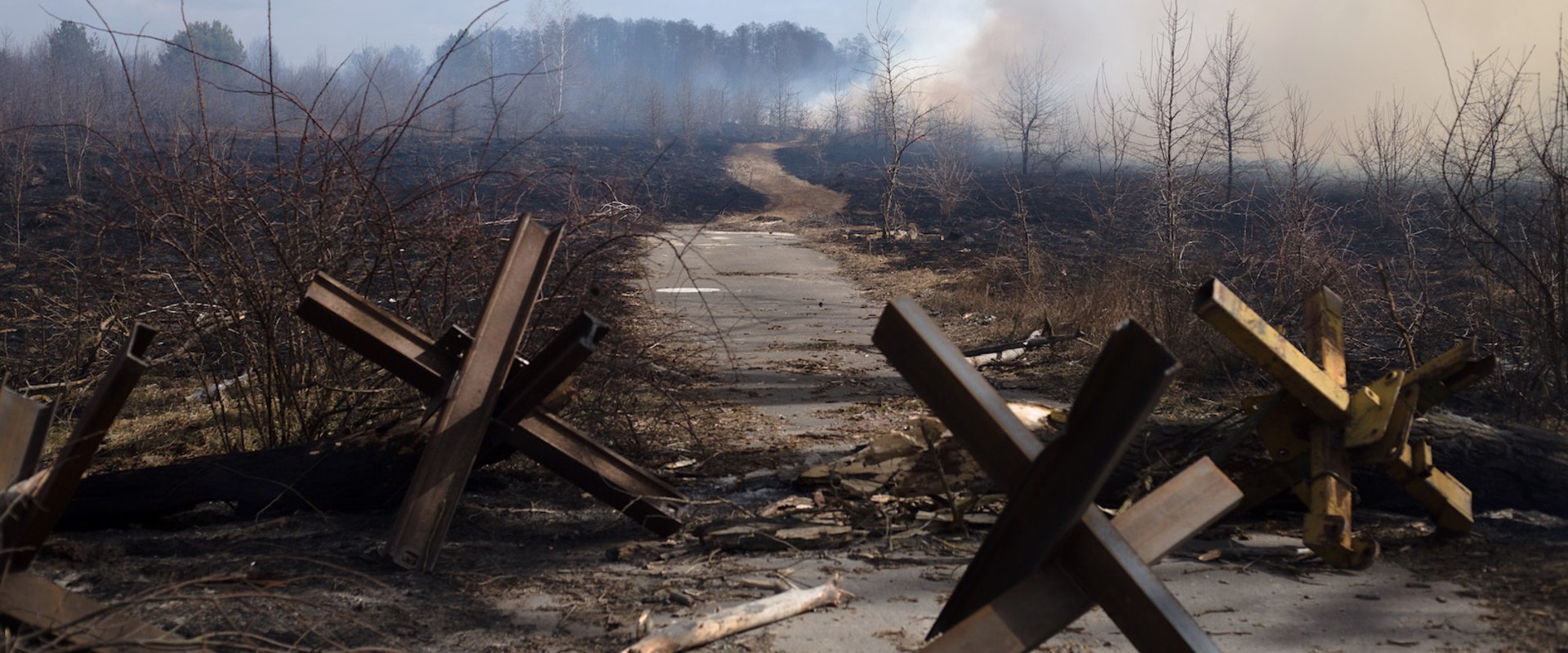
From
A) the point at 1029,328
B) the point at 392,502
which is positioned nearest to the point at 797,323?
the point at 1029,328

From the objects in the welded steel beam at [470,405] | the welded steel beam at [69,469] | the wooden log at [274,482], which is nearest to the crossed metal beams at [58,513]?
the welded steel beam at [69,469]

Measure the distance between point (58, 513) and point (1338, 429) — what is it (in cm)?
408

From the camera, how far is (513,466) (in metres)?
5.27

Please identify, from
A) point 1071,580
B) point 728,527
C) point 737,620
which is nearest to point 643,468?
point 728,527

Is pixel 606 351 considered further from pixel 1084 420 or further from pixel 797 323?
pixel 797 323

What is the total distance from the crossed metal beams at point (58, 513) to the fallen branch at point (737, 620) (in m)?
1.28

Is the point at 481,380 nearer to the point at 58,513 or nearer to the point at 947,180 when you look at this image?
the point at 58,513

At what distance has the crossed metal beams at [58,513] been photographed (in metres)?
2.24

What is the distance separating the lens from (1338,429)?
4.05 m

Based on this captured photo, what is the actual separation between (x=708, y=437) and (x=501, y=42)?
16324cm

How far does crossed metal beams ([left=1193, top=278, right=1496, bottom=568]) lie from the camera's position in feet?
12.7

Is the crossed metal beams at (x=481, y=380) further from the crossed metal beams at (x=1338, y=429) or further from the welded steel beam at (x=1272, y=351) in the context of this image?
the crossed metal beams at (x=1338, y=429)

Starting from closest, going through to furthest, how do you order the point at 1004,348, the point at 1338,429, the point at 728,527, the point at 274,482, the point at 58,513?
the point at 58,513 < the point at 1338,429 < the point at 728,527 < the point at 274,482 < the point at 1004,348

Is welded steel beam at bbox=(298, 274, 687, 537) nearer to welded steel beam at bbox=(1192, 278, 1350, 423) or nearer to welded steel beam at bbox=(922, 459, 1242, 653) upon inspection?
welded steel beam at bbox=(922, 459, 1242, 653)
